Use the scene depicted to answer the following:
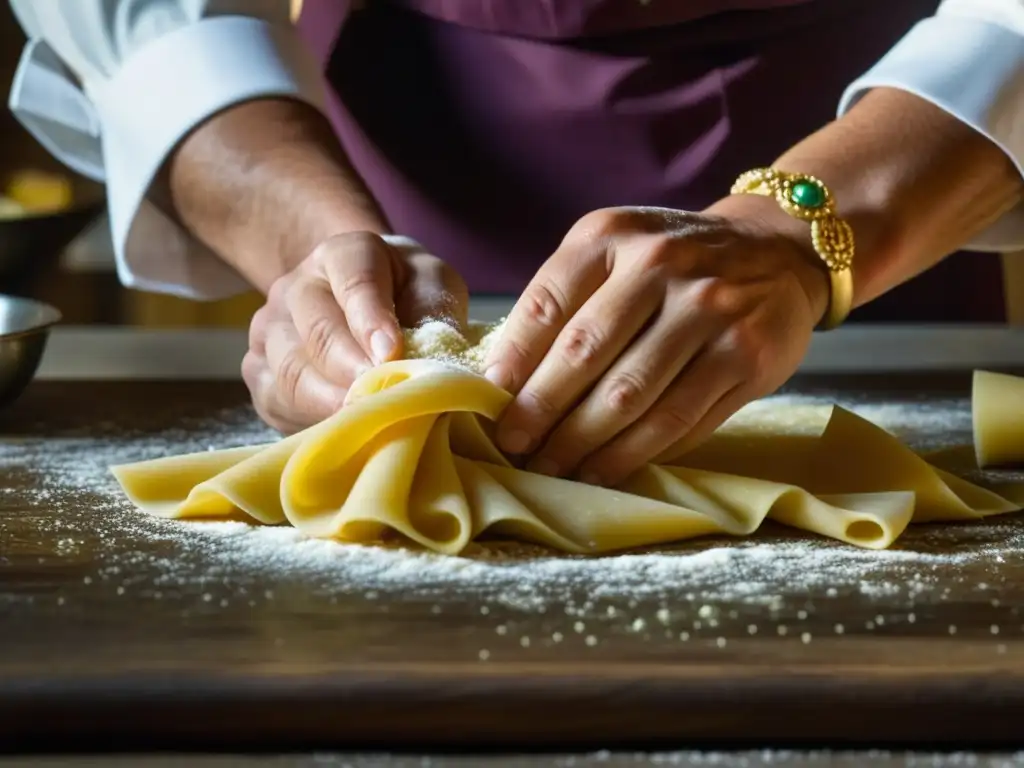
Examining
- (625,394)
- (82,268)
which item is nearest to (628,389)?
(625,394)

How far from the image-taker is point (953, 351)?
1694 mm

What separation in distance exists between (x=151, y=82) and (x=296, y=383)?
1.74 feet

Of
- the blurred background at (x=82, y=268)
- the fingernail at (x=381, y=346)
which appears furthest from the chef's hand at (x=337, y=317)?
the blurred background at (x=82, y=268)

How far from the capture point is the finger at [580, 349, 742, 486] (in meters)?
0.97

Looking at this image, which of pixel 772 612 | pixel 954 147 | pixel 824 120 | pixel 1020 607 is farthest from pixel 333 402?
pixel 824 120

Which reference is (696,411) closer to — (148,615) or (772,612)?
(772,612)

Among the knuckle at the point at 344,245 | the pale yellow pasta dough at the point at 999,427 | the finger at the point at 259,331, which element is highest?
the knuckle at the point at 344,245

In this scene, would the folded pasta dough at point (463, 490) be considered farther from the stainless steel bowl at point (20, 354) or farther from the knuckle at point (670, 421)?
the stainless steel bowl at point (20, 354)

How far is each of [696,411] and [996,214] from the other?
549 millimetres

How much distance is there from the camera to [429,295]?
1.09 meters

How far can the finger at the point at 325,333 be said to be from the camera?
1018mm

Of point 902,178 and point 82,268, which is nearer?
point 902,178

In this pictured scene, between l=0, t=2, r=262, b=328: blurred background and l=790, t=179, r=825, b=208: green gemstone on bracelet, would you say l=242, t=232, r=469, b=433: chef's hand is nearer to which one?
l=790, t=179, r=825, b=208: green gemstone on bracelet

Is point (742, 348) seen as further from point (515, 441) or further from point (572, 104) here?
point (572, 104)
